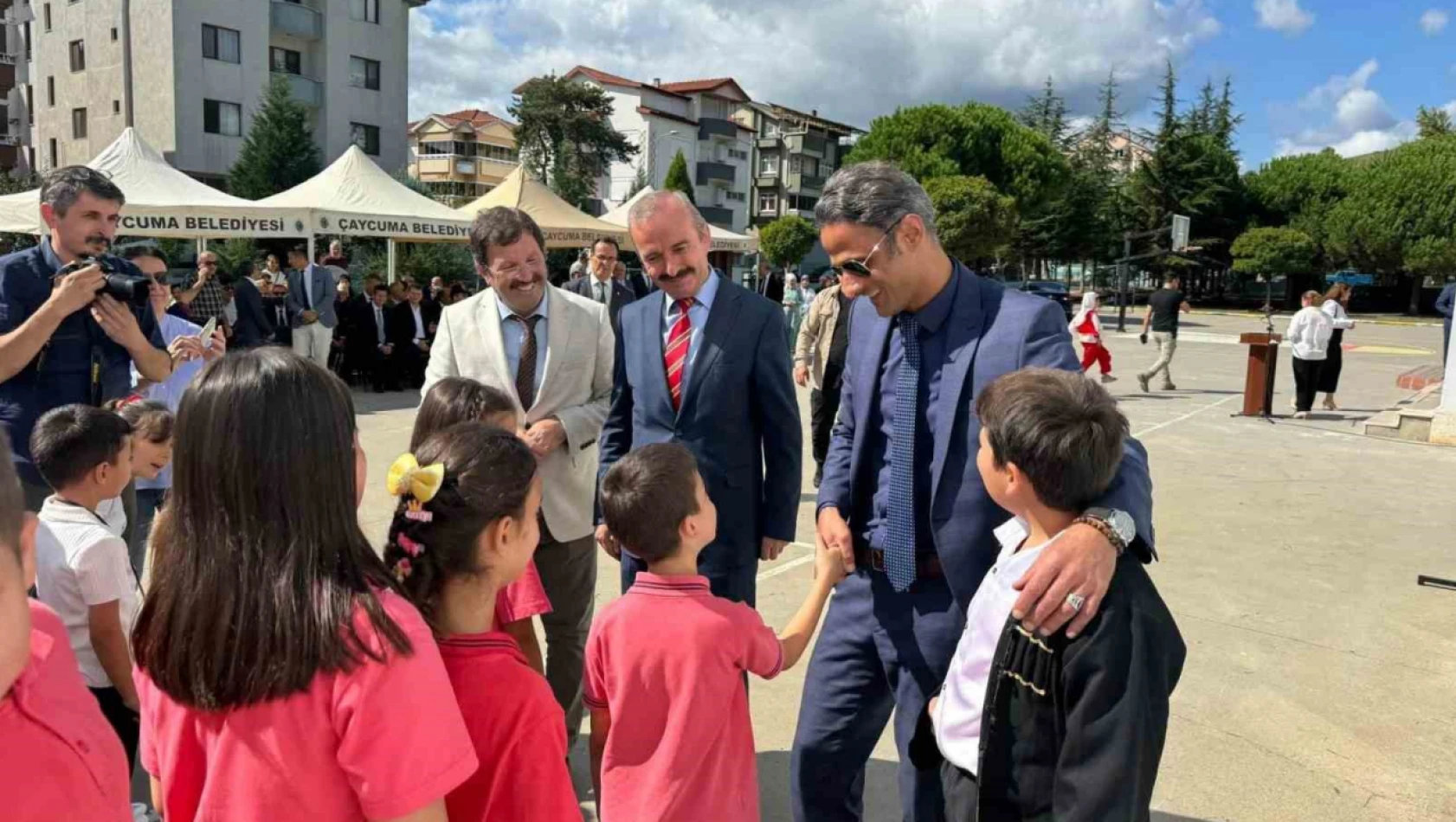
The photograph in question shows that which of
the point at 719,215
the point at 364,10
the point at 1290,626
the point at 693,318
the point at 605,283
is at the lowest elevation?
the point at 1290,626

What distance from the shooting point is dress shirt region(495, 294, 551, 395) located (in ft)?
11.2

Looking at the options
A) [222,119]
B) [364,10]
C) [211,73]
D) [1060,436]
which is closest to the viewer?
[1060,436]

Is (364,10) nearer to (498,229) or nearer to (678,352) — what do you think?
(498,229)

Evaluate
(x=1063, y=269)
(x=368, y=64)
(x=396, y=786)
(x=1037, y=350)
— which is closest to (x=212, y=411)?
(x=396, y=786)

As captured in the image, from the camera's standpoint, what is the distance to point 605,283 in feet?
28.2

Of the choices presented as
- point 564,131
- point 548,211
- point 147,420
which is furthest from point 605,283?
point 564,131

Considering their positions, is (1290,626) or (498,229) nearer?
(498,229)

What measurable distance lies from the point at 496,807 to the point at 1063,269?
80821 mm

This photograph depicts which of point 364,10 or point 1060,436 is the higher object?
point 364,10

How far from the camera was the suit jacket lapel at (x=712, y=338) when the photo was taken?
3191 millimetres

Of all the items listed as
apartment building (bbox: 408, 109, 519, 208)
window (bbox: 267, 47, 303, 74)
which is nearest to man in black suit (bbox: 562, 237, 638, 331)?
window (bbox: 267, 47, 303, 74)

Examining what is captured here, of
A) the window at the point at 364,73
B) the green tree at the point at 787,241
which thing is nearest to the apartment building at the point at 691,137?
the green tree at the point at 787,241

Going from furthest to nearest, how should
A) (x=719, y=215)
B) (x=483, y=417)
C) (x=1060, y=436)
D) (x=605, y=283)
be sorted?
(x=719, y=215), (x=605, y=283), (x=483, y=417), (x=1060, y=436)

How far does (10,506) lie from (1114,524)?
5.43 ft
